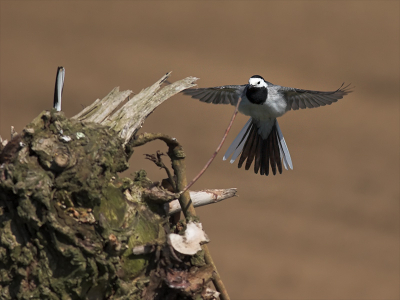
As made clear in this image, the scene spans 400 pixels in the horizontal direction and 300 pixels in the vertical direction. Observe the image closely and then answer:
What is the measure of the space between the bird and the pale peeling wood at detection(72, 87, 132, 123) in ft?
7.03

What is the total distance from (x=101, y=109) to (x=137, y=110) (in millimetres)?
164

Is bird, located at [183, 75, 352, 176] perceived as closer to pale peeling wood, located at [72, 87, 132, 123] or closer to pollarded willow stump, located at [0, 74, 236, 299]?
pale peeling wood, located at [72, 87, 132, 123]

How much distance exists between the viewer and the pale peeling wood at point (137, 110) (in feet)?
7.43

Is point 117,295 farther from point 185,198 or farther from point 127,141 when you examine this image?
point 127,141

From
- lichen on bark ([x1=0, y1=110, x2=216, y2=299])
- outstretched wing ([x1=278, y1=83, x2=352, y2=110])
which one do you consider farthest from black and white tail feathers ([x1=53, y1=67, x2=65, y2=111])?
outstretched wing ([x1=278, y1=83, x2=352, y2=110])

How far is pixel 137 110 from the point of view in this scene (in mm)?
2365

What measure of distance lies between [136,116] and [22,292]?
86 centimetres

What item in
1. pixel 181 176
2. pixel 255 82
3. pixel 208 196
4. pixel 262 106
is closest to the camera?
pixel 181 176

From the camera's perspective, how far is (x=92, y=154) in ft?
6.54

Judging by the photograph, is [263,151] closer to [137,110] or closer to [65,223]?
[137,110]

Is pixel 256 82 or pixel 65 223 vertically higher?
pixel 256 82

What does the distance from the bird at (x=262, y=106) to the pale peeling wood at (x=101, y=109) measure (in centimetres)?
214

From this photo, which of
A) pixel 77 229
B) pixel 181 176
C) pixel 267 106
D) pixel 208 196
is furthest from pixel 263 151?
pixel 77 229

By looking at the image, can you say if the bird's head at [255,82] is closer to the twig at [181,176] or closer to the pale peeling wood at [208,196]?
the pale peeling wood at [208,196]
